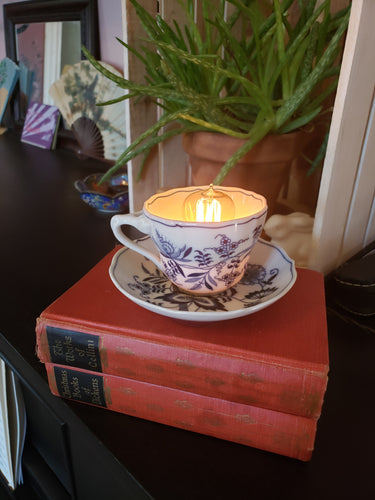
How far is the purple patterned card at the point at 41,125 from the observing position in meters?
1.17

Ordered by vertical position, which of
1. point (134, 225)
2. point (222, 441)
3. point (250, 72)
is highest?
point (250, 72)

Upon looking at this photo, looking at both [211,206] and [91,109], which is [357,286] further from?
[91,109]

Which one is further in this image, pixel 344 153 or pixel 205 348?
pixel 344 153

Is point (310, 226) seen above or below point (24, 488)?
above

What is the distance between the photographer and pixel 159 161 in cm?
62

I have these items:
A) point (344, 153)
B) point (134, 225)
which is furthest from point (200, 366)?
point (344, 153)

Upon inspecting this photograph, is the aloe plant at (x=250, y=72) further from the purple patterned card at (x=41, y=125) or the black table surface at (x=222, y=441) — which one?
the purple patterned card at (x=41, y=125)

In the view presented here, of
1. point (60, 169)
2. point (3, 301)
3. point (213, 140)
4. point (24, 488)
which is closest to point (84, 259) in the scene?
point (3, 301)

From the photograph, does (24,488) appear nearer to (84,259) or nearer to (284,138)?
(84,259)

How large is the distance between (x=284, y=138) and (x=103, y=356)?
1.12 feet

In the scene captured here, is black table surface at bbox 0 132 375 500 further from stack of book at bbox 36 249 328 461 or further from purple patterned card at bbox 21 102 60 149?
purple patterned card at bbox 21 102 60 149

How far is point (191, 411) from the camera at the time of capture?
0.30 m

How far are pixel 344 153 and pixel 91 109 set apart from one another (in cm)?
78

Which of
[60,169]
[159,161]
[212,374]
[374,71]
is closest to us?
[212,374]
